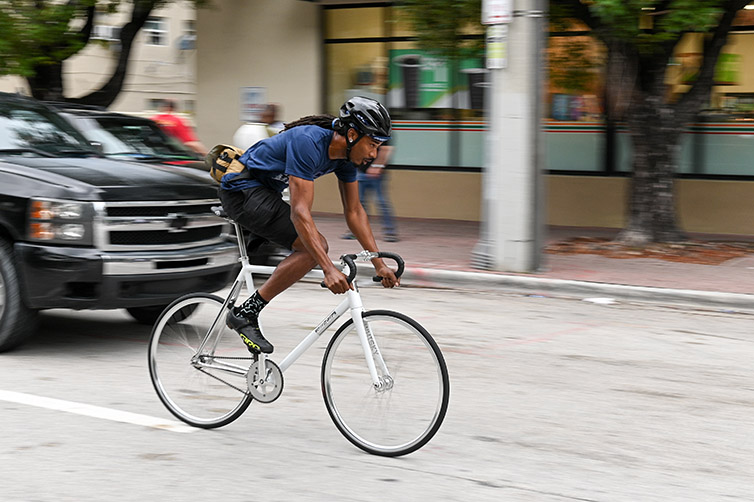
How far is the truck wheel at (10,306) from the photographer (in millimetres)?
6840

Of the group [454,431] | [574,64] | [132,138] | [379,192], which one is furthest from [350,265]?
[574,64]

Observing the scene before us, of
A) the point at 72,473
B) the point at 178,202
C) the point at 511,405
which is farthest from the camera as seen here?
the point at 178,202

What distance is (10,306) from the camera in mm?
6832

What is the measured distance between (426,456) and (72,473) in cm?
165

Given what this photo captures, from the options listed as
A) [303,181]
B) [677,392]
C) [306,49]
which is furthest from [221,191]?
[306,49]

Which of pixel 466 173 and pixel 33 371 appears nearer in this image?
pixel 33 371

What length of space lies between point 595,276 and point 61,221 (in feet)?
20.6

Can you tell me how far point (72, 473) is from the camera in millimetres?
4578

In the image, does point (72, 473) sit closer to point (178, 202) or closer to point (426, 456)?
point (426, 456)

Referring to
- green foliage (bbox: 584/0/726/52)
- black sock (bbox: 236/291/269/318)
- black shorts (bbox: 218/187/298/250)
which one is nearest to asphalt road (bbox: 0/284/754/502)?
black sock (bbox: 236/291/269/318)

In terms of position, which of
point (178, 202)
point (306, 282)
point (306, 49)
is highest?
point (306, 49)

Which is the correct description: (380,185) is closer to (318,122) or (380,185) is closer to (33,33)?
(33,33)

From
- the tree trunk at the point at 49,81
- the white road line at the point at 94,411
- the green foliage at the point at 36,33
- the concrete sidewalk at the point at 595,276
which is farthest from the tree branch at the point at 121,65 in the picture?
the white road line at the point at 94,411

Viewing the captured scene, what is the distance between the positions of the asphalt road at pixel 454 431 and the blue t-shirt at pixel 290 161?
1.32 m
